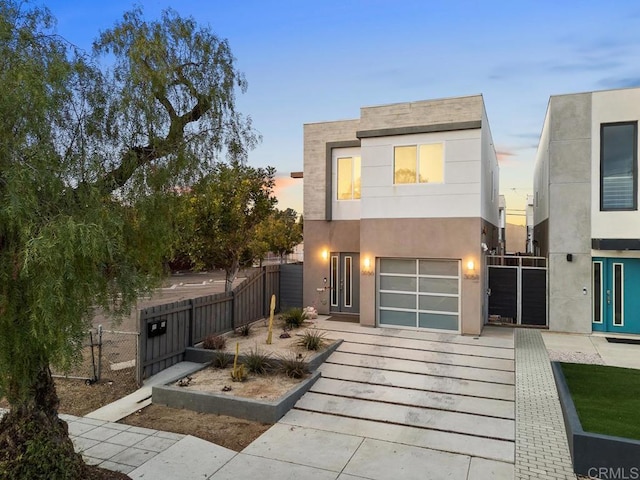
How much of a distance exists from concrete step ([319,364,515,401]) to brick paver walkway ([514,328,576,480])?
406 mm

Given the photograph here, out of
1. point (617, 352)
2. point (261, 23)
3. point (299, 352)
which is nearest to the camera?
point (299, 352)

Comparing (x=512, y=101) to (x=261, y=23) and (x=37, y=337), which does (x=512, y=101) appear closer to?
(x=261, y=23)

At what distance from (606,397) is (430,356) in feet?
11.7

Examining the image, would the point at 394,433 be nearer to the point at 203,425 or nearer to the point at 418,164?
the point at 203,425

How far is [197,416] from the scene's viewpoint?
7.46 metres

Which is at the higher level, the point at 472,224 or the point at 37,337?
the point at 472,224

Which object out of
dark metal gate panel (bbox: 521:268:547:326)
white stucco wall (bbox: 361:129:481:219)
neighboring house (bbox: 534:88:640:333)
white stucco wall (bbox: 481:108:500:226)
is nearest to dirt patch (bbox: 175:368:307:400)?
white stucco wall (bbox: 361:129:481:219)

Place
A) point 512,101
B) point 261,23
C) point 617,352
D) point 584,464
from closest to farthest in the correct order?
point 584,464
point 617,352
point 261,23
point 512,101

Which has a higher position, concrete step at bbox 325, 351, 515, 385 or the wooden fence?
the wooden fence

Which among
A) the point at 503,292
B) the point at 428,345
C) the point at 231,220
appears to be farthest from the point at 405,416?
the point at 503,292

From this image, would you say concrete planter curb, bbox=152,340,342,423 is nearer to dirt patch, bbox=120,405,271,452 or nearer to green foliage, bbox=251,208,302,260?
dirt patch, bbox=120,405,271,452

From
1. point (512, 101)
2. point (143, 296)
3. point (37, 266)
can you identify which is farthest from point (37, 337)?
point (512, 101)

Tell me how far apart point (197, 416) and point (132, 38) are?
19.9 ft

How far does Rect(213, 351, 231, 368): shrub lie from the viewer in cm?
941
